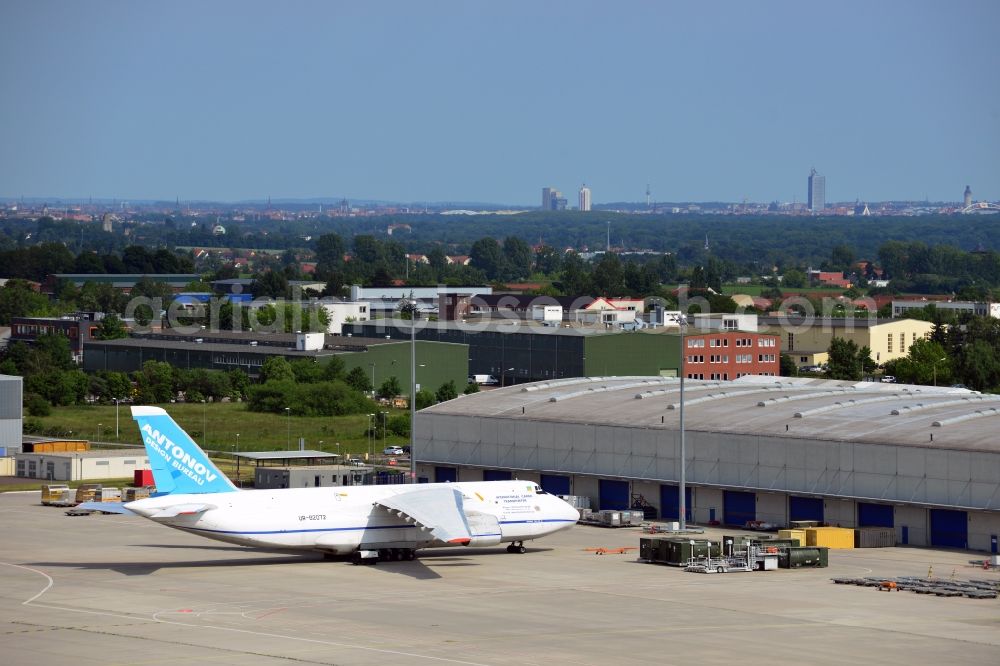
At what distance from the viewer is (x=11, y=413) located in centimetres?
11969

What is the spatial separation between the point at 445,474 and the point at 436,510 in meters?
28.5

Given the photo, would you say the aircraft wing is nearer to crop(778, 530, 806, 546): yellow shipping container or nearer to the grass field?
→ crop(778, 530, 806, 546): yellow shipping container

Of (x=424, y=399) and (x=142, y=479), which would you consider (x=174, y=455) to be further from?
(x=424, y=399)

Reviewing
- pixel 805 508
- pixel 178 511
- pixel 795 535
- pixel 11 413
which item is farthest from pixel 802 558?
pixel 11 413

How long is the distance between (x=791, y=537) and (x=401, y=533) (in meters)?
18.0

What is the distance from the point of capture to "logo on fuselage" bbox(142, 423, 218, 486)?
6881 centimetres

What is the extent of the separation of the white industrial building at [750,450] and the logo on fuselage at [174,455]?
2793 centimetres

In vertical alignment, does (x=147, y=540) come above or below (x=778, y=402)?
below

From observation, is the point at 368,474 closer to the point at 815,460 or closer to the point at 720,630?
the point at 815,460

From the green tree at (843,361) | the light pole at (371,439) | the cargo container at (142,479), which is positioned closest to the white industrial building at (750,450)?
the cargo container at (142,479)

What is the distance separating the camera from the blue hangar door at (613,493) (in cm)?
9038

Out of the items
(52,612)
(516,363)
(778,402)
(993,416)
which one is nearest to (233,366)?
(516,363)

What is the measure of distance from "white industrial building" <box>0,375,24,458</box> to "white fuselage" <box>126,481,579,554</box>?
178 feet

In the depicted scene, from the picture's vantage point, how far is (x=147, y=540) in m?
80.2
